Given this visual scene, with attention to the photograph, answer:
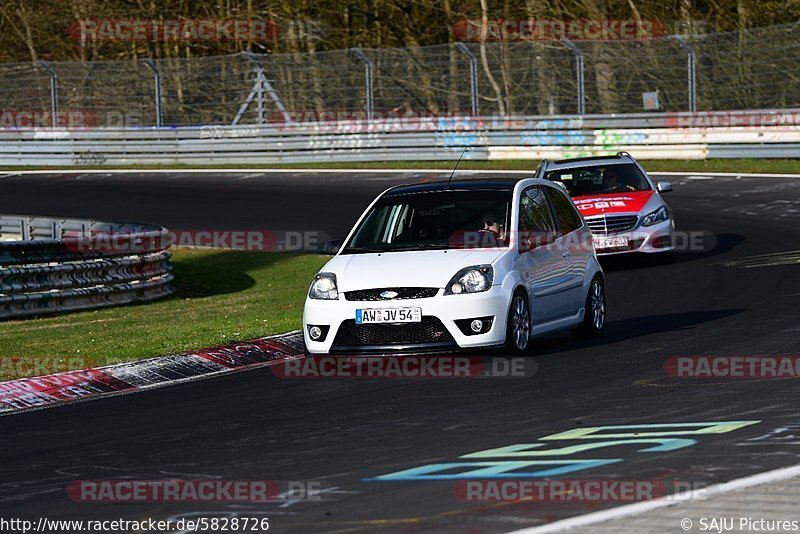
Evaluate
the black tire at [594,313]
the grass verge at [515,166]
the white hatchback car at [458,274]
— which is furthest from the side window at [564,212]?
the grass verge at [515,166]

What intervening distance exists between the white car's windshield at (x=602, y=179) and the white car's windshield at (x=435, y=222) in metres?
7.73

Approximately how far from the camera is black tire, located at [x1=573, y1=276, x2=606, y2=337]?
12703 millimetres

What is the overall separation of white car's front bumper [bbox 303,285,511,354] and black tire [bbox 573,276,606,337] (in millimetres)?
1947

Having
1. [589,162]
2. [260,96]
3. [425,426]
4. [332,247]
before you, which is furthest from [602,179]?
[260,96]

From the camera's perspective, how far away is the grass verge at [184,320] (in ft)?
41.5

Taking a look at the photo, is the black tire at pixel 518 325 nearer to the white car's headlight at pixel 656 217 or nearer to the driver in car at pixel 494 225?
the driver in car at pixel 494 225

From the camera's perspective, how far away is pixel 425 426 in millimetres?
8461

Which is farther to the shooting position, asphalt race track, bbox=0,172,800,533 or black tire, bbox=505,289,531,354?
black tire, bbox=505,289,531,354

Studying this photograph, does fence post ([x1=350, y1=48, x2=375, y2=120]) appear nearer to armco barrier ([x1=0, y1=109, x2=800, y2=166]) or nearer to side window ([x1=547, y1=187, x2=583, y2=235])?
armco barrier ([x1=0, y1=109, x2=800, y2=166])

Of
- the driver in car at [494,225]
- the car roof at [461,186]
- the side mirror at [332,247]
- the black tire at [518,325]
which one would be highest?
the car roof at [461,186]

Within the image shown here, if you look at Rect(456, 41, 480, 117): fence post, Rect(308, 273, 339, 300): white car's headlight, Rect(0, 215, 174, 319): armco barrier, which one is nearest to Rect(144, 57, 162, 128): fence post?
Rect(456, 41, 480, 117): fence post

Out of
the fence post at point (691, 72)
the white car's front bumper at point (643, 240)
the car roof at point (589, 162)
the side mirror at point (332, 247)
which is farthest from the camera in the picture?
the fence post at point (691, 72)

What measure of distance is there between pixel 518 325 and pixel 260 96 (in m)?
28.4

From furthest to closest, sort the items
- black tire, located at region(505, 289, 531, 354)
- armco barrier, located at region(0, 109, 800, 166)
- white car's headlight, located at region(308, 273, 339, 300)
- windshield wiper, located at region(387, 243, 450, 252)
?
armco barrier, located at region(0, 109, 800, 166), windshield wiper, located at region(387, 243, 450, 252), white car's headlight, located at region(308, 273, 339, 300), black tire, located at region(505, 289, 531, 354)
